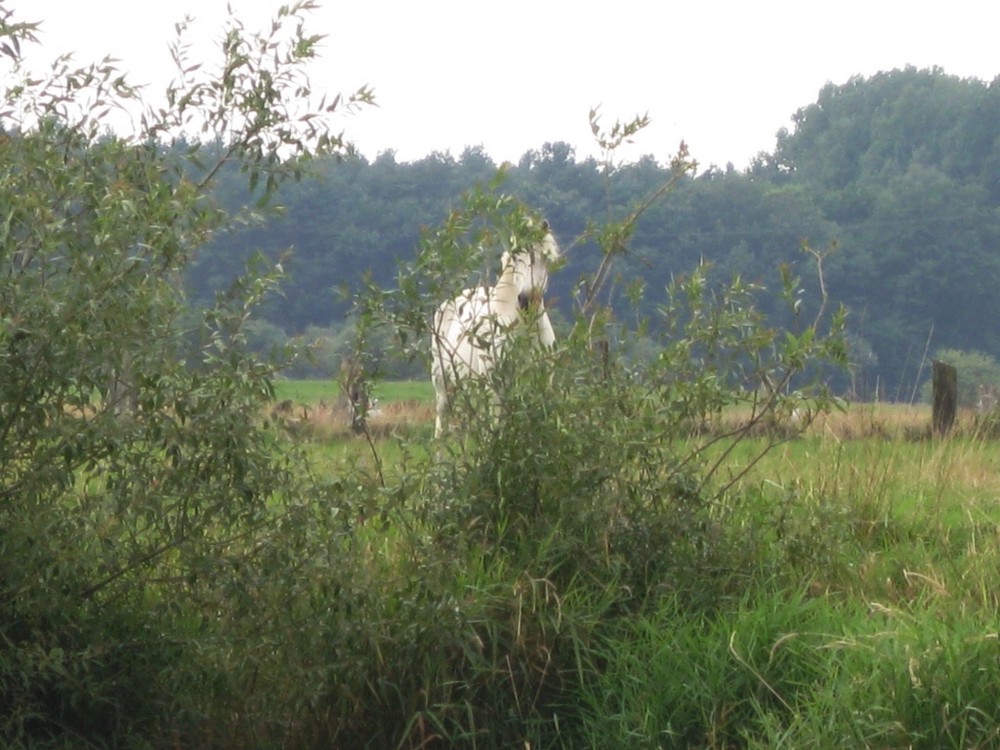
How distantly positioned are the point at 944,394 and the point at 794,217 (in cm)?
3128

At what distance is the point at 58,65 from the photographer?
5.79 meters

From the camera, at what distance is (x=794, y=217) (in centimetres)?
4500

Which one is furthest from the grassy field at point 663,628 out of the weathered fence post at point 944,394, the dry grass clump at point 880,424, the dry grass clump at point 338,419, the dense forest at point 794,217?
the weathered fence post at point 944,394

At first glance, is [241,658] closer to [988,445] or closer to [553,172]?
[988,445]

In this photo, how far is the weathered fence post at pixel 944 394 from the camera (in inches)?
561

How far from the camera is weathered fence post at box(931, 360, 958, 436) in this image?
14258 mm

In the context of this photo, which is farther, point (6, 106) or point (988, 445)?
point (988, 445)


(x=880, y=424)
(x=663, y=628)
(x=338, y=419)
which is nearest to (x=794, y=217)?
(x=338, y=419)

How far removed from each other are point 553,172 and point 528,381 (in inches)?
875

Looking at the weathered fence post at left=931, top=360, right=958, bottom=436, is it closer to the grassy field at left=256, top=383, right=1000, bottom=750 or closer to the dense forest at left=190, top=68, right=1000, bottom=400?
the dense forest at left=190, top=68, right=1000, bottom=400

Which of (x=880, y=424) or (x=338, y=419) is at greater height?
(x=880, y=424)

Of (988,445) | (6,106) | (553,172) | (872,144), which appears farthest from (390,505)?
(872,144)

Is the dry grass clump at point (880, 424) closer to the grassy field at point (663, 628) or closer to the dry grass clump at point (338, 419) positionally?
the grassy field at point (663, 628)

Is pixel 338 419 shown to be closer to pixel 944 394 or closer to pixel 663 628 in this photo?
pixel 944 394
